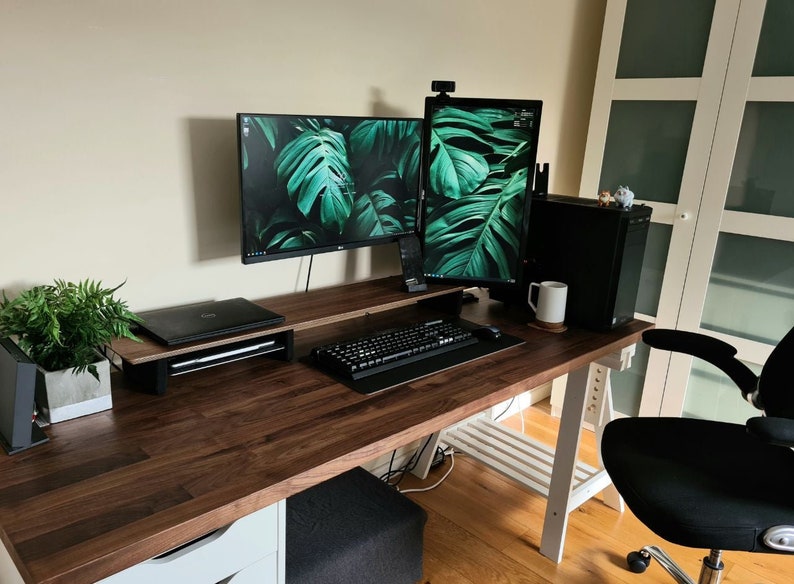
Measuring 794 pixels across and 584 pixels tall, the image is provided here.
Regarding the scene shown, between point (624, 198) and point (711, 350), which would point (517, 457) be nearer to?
point (711, 350)

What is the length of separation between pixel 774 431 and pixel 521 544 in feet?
3.30

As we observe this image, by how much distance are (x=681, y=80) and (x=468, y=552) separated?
6.33 feet

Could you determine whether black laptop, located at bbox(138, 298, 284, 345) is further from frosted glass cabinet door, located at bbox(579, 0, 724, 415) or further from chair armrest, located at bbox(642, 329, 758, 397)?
frosted glass cabinet door, located at bbox(579, 0, 724, 415)

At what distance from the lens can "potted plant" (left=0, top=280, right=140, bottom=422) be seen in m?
1.07

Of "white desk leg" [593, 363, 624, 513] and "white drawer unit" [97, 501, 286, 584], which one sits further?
"white desk leg" [593, 363, 624, 513]

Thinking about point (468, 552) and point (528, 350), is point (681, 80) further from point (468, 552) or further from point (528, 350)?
point (468, 552)

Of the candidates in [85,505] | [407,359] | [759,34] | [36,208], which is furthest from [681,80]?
[85,505]

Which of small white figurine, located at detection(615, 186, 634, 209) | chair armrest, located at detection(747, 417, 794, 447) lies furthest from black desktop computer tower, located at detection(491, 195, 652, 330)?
chair armrest, located at detection(747, 417, 794, 447)

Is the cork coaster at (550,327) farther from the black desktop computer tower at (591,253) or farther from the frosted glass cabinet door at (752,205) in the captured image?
the frosted glass cabinet door at (752,205)

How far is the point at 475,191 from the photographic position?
1775mm

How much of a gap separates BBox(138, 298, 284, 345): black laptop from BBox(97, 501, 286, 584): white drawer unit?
1.41 feet

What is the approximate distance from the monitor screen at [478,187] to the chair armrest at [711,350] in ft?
1.44

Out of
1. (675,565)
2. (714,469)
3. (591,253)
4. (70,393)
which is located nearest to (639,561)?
(675,565)

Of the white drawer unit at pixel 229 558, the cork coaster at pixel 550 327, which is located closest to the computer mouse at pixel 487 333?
the cork coaster at pixel 550 327
